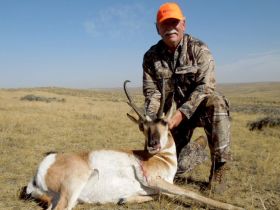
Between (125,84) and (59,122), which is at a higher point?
(125,84)

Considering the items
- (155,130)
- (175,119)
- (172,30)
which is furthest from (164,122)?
(172,30)

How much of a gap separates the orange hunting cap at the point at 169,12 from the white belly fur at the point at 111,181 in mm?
2209

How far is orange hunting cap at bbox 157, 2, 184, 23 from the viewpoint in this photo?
5.56 metres

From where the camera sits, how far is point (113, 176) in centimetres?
454

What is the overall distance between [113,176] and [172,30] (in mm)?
2431

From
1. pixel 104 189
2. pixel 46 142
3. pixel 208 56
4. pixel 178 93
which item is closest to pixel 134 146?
pixel 46 142

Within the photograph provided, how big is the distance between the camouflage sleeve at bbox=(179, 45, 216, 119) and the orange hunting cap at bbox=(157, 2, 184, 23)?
55cm

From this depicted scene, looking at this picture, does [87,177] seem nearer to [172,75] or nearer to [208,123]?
[208,123]

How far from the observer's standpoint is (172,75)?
19.7 ft

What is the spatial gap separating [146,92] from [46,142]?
4482mm

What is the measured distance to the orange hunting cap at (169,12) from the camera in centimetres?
556

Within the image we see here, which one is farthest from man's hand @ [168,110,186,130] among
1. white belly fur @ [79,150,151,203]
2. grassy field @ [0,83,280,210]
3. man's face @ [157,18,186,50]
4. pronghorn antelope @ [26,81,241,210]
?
man's face @ [157,18,186,50]

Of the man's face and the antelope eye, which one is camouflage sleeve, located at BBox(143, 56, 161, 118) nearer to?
the antelope eye

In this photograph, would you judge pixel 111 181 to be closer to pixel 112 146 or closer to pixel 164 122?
pixel 164 122
